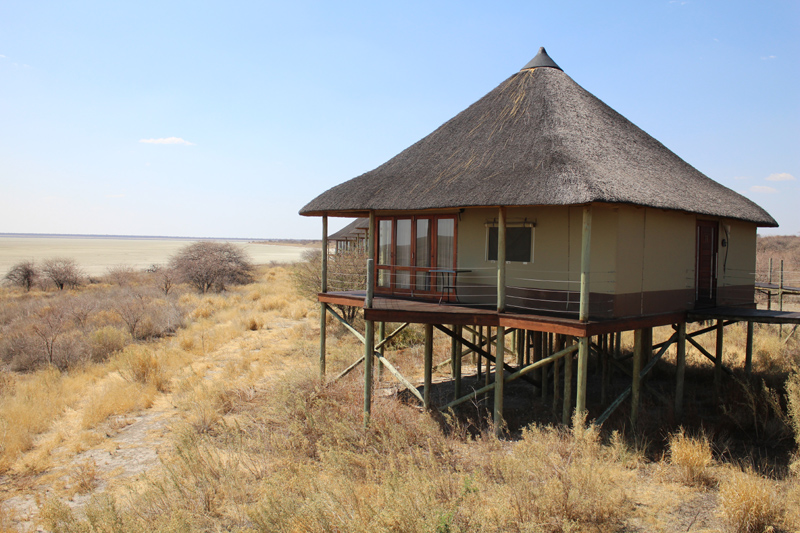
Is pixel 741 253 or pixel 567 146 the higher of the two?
pixel 567 146

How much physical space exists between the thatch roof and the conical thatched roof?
62.5 feet

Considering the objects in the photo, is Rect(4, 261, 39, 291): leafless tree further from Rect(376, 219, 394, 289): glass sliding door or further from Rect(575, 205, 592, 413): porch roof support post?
Rect(575, 205, 592, 413): porch roof support post

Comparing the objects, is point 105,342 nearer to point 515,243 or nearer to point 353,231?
point 515,243

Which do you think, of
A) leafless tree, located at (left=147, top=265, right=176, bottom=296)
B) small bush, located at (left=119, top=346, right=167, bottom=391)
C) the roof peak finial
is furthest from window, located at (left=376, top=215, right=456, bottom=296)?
leafless tree, located at (left=147, top=265, right=176, bottom=296)

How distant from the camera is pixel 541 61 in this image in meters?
13.2

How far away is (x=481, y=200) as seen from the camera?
9.41 meters

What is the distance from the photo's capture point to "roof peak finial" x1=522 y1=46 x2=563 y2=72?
13102 mm

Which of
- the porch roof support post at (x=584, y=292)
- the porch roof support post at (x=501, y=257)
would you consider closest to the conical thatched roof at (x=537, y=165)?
the porch roof support post at (x=501, y=257)

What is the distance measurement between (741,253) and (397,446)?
397 inches

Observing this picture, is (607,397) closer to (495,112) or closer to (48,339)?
(495,112)

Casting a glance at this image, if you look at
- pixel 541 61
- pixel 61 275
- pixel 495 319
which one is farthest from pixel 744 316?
pixel 61 275

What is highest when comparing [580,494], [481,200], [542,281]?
[481,200]

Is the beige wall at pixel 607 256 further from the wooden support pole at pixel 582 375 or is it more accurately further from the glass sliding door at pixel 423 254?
the wooden support pole at pixel 582 375

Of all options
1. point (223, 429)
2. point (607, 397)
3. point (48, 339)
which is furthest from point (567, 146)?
point (48, 339)
